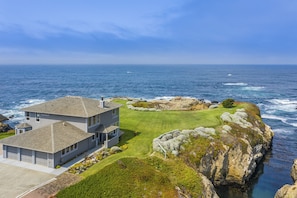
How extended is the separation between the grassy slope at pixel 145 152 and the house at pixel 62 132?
3.07 metres

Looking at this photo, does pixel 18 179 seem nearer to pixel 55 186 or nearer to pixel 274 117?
pixel 55 186

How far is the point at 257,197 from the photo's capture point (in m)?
26.1

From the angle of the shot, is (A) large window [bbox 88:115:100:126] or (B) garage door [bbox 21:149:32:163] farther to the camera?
(A) large window [bbox 88:115:100:126]

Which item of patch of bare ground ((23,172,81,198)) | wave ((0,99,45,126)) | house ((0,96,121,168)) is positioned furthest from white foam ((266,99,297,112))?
wave ((0,99,45,126))

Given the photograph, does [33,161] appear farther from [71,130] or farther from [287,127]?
[287,127]

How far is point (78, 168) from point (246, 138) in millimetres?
20439

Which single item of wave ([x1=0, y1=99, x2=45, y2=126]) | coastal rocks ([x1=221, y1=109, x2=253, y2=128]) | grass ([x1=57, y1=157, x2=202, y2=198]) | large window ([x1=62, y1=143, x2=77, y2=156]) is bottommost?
wave ([x1=0, y1=99, x2=45, y2=126])

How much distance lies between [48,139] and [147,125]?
15.0m

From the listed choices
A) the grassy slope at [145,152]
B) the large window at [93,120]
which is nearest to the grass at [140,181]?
the grassy slope at [145,152]

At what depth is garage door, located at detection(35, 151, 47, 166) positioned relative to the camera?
2383 centimetres

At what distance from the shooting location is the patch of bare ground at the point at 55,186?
18656 millimetres

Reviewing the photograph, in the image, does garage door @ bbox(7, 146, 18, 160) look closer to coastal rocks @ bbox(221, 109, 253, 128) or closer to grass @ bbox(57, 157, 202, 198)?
grass @ bbox(57, 157, 202, 198)

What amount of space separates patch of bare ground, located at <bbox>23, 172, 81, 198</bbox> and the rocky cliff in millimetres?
8783

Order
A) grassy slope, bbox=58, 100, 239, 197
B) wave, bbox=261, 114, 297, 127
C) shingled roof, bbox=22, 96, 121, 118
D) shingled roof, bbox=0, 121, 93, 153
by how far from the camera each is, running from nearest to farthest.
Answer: grassy slope, bbox=58, 100, 239, 197 < shingled roof, bbox=0, 121, 93, 153 < shingled roof, bbox=22, 96, 121, 118 < wave, bbox=261, 114, 297, 127
